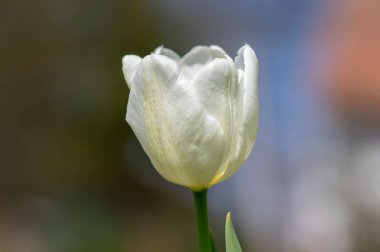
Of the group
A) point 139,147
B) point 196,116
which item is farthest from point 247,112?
point 139,147

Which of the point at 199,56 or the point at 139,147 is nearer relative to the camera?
the point at 199,56

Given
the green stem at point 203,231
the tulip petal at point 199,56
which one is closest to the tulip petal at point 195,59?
the tulip petal at point 199,56

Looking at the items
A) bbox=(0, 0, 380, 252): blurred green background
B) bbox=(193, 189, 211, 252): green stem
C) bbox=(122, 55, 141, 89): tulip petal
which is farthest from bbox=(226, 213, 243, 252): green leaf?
bbox=(0, 0, 380, 252): blurred green background

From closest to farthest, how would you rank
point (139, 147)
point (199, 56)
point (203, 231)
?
point (203, 231) < point (199, 56) < point (139, 147)

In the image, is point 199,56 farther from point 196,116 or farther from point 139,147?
point 139,147

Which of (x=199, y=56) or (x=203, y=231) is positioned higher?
(x=199, y=56)


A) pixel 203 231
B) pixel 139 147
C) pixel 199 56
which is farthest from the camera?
pixel 139 147
